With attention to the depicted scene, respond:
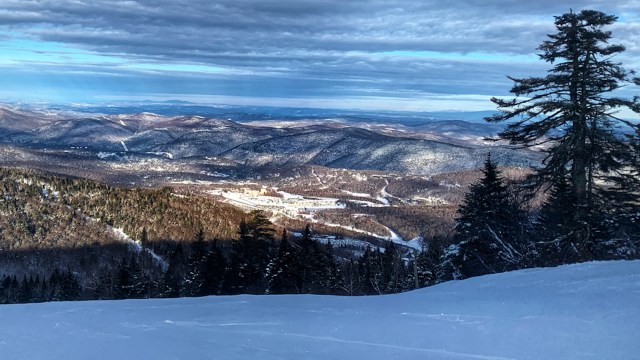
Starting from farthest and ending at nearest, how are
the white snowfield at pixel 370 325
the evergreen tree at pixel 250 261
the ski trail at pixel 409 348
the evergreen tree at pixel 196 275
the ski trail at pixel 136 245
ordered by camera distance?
1. the ski trail at pixel 136 245
2. the evergreen tree at pixel 196 275
3. the evergreen tree at pixel 250 261
4. the white snowfield at pixel 370 325
5. the ski trail at pixel 409 348

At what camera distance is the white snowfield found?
5.46 meters

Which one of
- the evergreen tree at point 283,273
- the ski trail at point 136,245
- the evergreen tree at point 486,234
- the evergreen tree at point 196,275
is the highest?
the evergreen tree at point 486,234

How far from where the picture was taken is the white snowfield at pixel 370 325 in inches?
215

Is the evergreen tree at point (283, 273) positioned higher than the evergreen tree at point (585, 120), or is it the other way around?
the evergreen tree at point (585, 120)

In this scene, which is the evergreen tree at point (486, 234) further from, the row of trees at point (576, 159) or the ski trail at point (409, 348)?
the ski trail at point (409, 348)

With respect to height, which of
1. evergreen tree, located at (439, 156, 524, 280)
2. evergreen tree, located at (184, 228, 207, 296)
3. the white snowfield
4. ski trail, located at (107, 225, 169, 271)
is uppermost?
the white snowfield

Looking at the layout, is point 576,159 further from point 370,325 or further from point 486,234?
point 370,325

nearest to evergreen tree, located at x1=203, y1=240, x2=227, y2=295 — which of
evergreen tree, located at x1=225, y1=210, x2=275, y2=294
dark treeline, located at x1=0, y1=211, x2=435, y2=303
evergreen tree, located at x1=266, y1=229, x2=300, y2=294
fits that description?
dark treeline, located at x1=0, y1=211, x2=435, y2=303

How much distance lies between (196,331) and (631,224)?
1401 cm

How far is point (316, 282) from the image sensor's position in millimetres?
25516

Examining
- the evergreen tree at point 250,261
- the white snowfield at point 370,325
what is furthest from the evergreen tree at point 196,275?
the white snowfield at point 370,325

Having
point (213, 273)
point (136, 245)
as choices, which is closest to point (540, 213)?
point (213, 273)

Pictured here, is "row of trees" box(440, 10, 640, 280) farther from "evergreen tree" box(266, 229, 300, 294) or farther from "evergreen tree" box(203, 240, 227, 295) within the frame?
"evergreen tree" box(203, 240, 227, 295)

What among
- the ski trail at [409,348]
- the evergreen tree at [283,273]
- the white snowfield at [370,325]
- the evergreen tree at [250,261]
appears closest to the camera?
the ski trail at [409,348]
